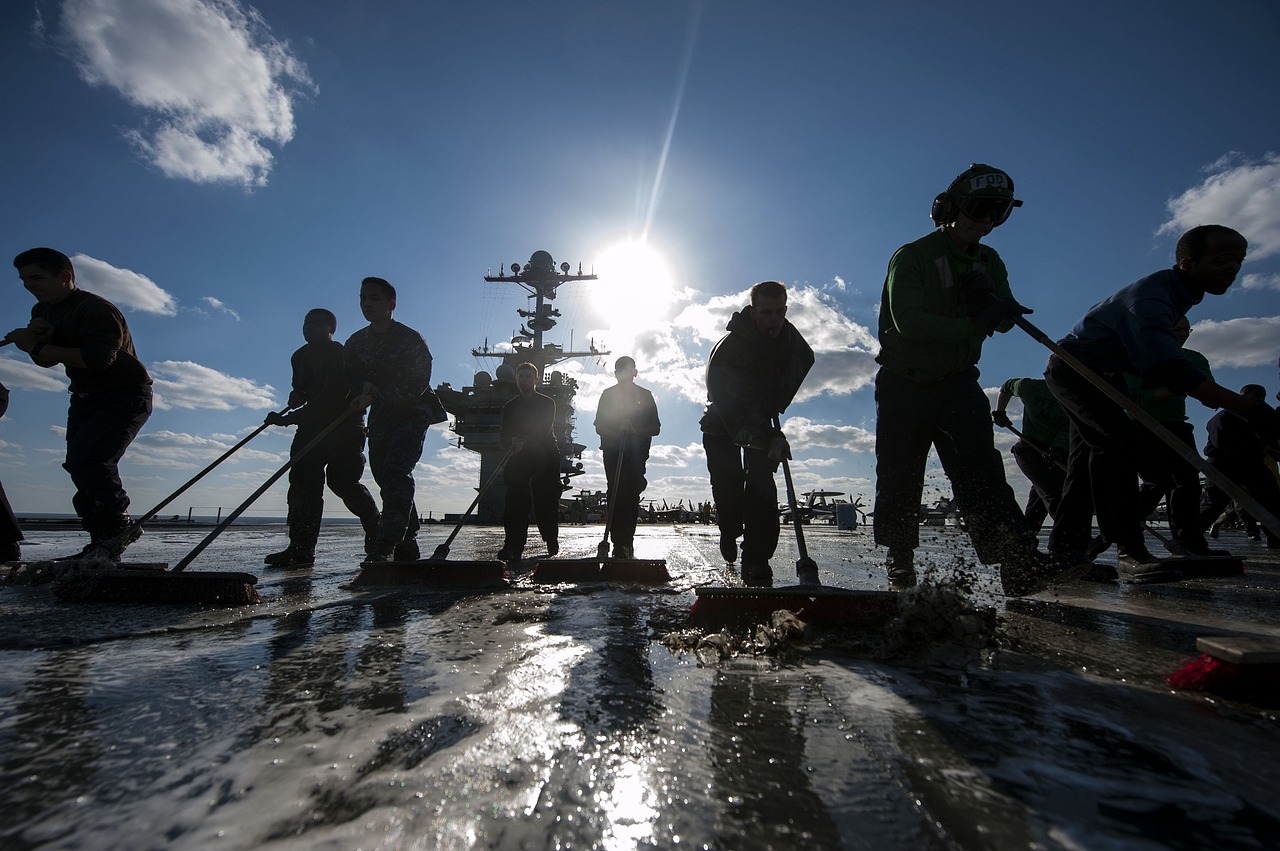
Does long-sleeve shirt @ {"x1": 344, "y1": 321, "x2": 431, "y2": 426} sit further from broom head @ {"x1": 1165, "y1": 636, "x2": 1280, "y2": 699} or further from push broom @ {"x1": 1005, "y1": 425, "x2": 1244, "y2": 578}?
push broom @ {"x1": 1005, "y1": 425, "x2": 1244, "y2": 578}

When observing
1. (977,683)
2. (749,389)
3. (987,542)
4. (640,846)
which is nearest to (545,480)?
(749,389)

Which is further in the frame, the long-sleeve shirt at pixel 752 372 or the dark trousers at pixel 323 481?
the dark trousers at pixel 323 481

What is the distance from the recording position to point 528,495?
522 cm

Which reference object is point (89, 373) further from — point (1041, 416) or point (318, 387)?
point (1041, 416)

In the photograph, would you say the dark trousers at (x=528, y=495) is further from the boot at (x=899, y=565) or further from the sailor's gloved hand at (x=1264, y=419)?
the sailor's gloved hand at (x=1264, y=419)

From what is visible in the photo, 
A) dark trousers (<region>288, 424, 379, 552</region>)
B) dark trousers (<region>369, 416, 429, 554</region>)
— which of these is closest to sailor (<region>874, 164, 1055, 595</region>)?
dark trousers (<region>369, 416, 429, 554</region>)

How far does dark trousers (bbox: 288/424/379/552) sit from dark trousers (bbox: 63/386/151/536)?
113 centimetres

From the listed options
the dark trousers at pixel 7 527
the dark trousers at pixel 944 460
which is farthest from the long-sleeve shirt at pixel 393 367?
the dark trousers at pixel 944 460

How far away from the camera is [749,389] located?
368 centimetres

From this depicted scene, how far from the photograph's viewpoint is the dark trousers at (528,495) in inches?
199

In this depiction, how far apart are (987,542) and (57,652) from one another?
3562 mm

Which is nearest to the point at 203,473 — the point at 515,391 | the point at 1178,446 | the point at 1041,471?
the point at 1178,446

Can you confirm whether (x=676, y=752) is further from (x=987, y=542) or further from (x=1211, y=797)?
(x=987, y=542)

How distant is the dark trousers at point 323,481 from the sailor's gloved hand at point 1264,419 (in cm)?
549
